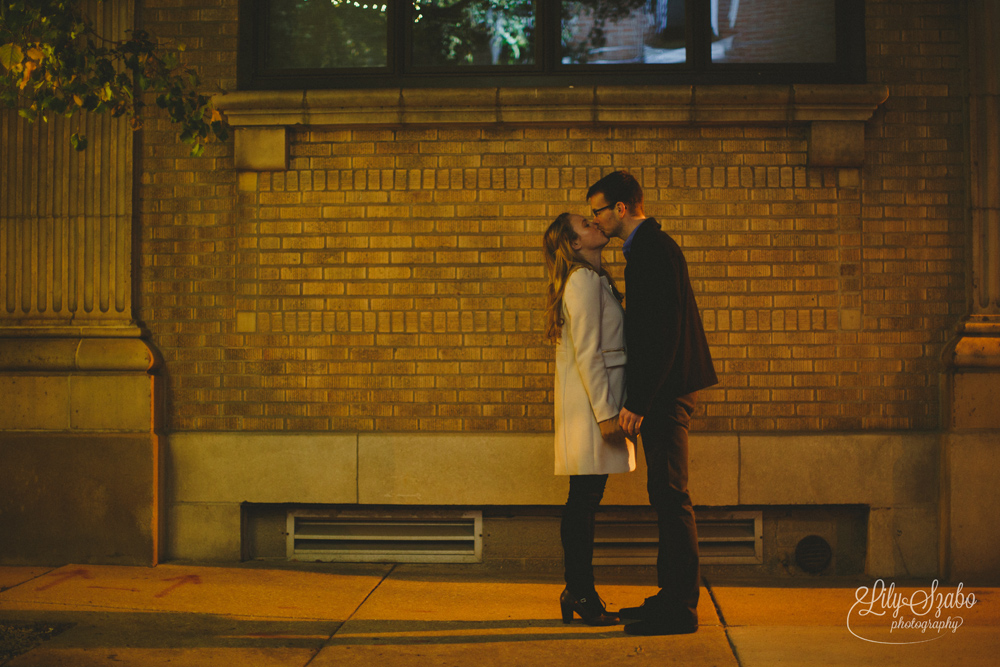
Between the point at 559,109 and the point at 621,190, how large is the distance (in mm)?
1234

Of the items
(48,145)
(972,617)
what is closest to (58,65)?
(48,145)

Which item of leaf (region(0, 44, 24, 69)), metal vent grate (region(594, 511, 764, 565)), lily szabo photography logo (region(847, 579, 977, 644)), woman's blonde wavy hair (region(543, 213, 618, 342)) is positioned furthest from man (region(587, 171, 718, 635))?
leaf (region(0, 44, 24, 69))

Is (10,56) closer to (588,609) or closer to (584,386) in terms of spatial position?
(584,386)

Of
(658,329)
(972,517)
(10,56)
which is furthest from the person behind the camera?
(972,517)

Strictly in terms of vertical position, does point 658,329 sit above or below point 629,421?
above

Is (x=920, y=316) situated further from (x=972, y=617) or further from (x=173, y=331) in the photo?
(x=173, y=331)

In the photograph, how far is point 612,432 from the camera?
361cm

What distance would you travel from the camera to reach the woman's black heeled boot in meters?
3.74

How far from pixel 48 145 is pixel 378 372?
2.52m

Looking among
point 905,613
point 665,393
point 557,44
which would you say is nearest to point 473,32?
point 557,44

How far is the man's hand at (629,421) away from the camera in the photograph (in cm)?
356

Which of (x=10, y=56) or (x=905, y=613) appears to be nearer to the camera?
(x=10, y=56)

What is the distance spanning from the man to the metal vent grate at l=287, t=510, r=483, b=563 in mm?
1438

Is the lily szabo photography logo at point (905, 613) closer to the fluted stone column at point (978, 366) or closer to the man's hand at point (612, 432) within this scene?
the fluted stone column at point (978, 366)
